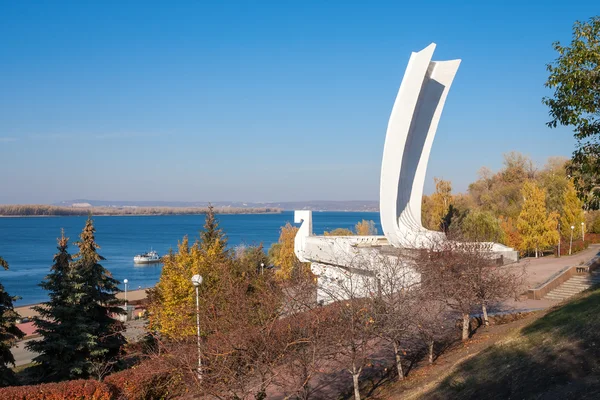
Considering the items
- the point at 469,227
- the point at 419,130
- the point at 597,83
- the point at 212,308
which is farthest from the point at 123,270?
the point at 597,83

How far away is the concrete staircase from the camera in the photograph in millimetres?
18344

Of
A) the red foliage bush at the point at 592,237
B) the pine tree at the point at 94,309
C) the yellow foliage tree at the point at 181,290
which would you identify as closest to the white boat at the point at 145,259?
the red foliage bush at the point at 592,237

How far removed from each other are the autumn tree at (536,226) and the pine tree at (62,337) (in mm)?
22906

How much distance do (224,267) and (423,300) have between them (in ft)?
19.3

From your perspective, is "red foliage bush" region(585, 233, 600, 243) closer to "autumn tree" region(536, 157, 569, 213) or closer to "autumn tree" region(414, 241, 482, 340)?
"autumn tree" region(536, 157, 569, 213)

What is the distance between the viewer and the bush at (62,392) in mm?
10359

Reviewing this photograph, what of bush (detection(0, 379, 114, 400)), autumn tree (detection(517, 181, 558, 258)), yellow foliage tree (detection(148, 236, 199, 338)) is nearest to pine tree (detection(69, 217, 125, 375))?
yellow foliage tree (detection(148, 236, 199, 338))

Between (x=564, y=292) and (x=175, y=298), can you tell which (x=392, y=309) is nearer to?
(x=175, y=298)

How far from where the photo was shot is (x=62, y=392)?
417 inches

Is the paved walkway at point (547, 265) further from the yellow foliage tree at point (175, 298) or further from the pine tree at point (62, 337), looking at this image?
the pine tree at point (62, 337)

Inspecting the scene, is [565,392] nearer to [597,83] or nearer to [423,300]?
[423,300]

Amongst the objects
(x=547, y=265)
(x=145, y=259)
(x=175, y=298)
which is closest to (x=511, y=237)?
(x=547, y=265)

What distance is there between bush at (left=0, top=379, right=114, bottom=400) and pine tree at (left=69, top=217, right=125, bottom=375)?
4.30 metres

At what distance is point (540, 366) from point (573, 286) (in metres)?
12.4
